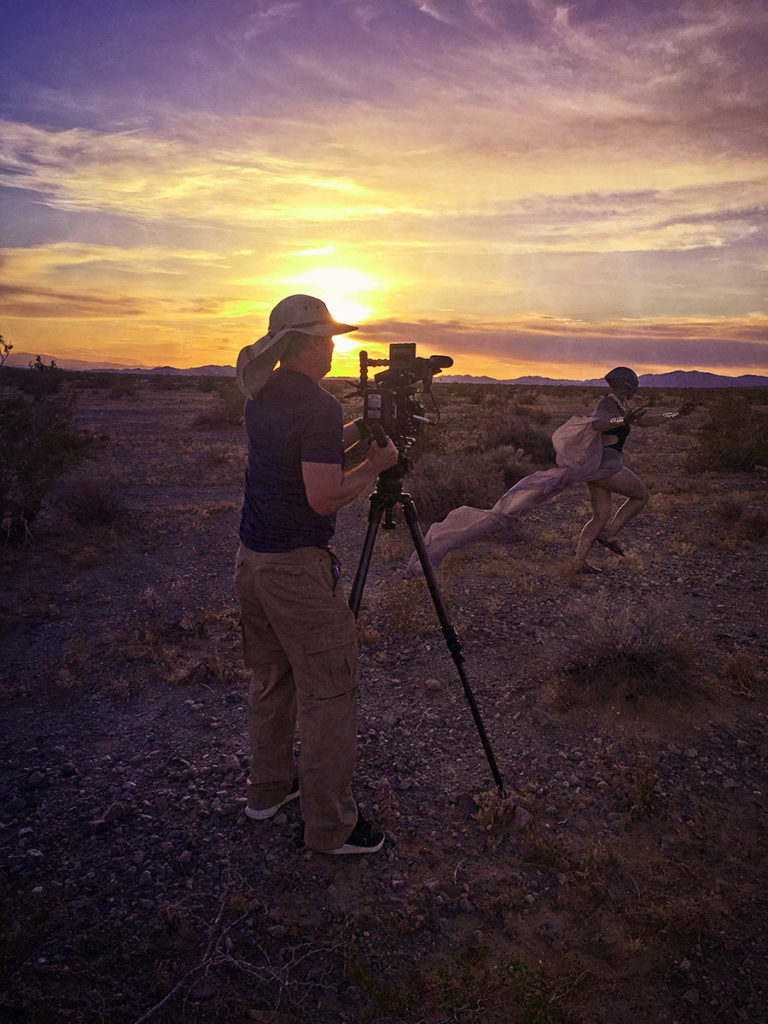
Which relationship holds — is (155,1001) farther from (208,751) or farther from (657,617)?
(657,617)

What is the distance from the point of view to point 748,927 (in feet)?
8.79

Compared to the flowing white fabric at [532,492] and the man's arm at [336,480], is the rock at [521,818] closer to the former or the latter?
the man's arm at [336,480]

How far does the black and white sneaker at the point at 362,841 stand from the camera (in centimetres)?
308

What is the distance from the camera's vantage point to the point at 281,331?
2.54m

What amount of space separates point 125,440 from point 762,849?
1873 cm

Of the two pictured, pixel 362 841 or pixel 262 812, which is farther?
pixel 262 812

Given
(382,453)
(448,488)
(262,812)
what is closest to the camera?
(382,453)

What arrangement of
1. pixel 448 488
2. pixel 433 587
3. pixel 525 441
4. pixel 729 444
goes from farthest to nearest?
pixel 525 441 → pixel 729 444 → pixel 448 488 → pixel 433 587

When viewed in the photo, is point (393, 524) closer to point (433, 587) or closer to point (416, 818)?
point (433, 587)

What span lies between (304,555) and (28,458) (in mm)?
8209

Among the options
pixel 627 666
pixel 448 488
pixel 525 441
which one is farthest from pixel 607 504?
pixel 525 441

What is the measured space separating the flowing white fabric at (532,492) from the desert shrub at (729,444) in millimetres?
8429

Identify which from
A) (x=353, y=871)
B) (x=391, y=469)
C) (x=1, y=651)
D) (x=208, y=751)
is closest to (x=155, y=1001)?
(x=353, y=871)

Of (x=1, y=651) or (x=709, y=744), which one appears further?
(x=1, y=651)
